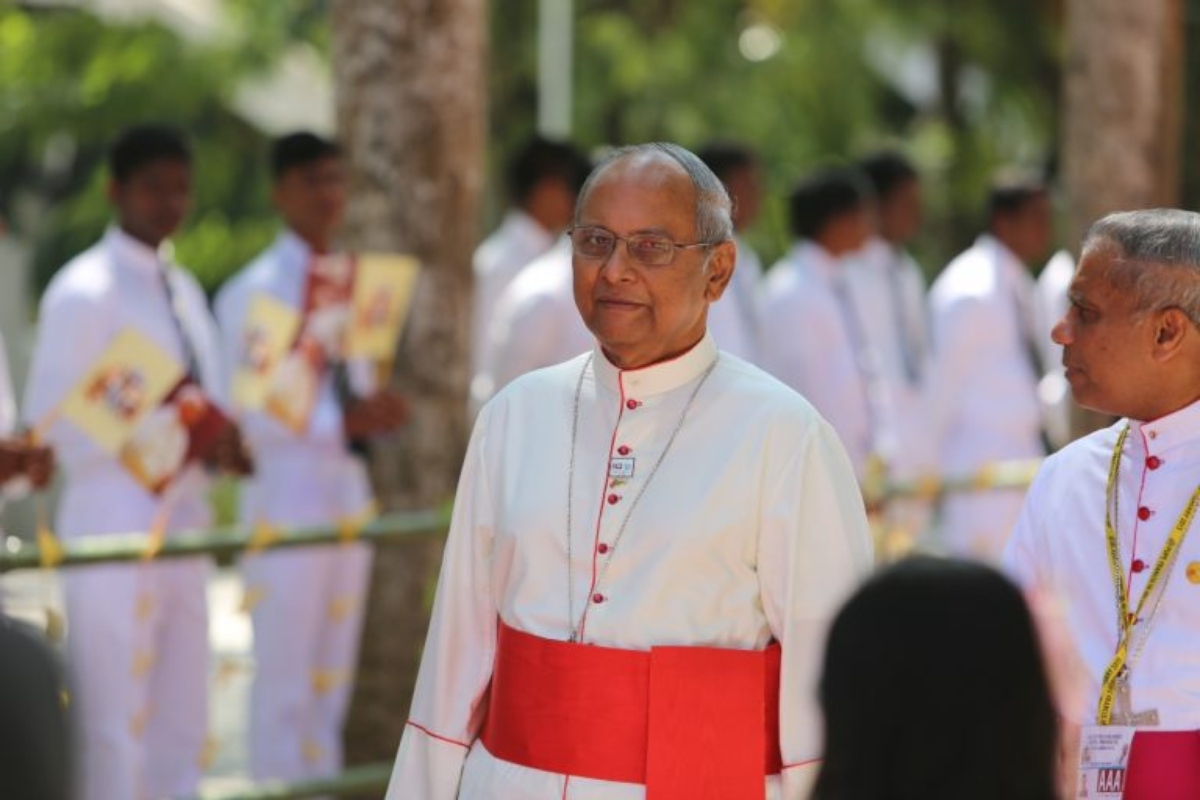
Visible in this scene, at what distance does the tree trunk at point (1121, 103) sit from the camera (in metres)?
11.9

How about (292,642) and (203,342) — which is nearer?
(203,342)

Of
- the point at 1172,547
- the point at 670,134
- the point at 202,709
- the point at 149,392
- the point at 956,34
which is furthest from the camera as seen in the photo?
the point at 956,34

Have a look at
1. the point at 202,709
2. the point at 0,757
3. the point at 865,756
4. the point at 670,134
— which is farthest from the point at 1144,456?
the point at 670,134

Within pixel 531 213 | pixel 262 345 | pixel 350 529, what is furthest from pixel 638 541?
pixel 531 213

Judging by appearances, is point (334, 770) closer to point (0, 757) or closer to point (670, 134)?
point (0, 757)

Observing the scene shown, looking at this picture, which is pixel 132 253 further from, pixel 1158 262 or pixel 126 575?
pixel 1158 262

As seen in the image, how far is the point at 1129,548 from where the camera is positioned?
5102 mm

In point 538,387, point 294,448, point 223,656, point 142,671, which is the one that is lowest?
point 223,656

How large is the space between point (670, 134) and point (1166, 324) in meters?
14.6

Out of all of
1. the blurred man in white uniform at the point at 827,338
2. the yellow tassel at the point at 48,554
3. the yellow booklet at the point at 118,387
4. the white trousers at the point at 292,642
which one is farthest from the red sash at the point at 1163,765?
the blurred man in white uniform at the point at 827,338

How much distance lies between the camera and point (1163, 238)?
16.6 ft

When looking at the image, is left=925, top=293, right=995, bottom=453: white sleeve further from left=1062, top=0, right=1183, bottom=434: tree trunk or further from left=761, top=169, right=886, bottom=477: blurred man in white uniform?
left=1062, top=0, right=1183, bottom=434: tree trunk

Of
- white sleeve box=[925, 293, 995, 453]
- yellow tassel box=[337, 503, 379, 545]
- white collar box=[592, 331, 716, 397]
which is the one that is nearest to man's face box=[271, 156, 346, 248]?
yellow tassel box=[337, 503, 379, 545]

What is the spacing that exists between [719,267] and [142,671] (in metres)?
A: 3.75
